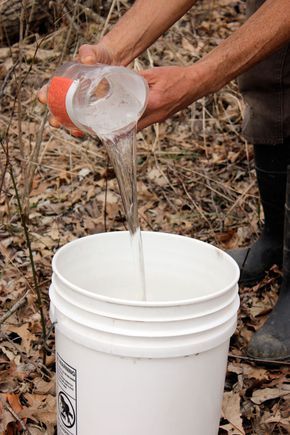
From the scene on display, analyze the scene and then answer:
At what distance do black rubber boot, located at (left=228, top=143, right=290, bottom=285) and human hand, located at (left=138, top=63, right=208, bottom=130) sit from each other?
928mm

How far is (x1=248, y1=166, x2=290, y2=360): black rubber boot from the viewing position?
2.65 meters

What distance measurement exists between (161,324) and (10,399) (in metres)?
0.79

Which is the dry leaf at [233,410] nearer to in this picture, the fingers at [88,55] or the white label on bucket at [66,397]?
the white label on bucket at [66,397]

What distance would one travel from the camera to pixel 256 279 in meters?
3.19

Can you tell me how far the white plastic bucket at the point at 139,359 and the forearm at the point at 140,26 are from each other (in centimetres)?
76

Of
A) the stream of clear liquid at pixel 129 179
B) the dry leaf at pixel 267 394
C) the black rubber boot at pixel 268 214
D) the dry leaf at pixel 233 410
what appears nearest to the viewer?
the stream of clear liquid at pixel 129 179

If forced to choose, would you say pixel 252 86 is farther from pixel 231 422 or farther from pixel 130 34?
pixel 231 422

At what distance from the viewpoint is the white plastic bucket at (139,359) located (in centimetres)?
179

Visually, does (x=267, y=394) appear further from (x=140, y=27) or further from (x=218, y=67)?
(x=140, y=27)

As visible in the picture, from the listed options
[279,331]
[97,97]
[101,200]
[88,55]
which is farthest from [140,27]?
[101,200]

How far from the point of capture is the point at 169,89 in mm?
2059

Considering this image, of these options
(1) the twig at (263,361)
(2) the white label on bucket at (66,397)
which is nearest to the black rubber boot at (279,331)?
(1) the twig at (263,361)

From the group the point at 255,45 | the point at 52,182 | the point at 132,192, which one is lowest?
the point at 52,182

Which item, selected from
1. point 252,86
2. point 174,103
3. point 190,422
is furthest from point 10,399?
point 252,86
